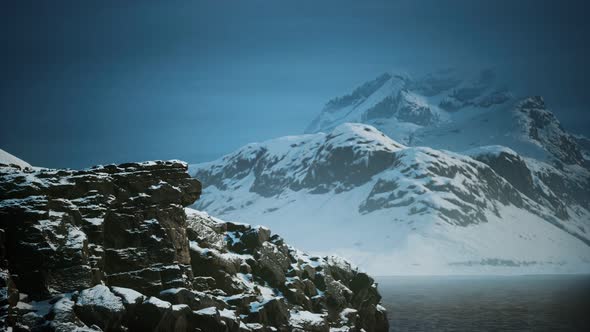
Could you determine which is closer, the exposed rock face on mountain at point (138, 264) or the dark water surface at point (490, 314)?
the exposed rock face on mountain at point (138, 264)

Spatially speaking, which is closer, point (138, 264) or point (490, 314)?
point (138, 264)

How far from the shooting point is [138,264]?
193 ft

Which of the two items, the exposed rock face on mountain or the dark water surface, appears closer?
the exposed rock face on mountain

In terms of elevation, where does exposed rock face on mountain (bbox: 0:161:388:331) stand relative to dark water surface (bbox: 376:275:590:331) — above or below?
above

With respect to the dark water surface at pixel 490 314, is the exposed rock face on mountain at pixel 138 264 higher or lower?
higher

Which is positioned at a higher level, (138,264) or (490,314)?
(138,264)

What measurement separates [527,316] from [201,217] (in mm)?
59082

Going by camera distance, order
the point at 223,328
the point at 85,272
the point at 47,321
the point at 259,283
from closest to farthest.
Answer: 1. the point at 47,321
2. the point at 85,272
3. the point at 223,328
4. the point at 259,283

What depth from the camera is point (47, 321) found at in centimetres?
4834

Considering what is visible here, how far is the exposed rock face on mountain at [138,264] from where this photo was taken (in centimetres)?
5116

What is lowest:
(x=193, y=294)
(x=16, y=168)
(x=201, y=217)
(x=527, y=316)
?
(x=527, y=316)

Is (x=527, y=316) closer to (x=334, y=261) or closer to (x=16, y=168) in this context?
(x=334, y=261)

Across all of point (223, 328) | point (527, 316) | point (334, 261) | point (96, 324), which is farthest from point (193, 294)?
point (527, 316)

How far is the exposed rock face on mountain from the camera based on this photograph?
5116cm
